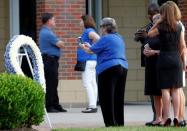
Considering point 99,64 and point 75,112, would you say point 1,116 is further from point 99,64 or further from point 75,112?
point 75,112

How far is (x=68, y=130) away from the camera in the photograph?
10.8m

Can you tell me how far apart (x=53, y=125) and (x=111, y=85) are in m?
1.48

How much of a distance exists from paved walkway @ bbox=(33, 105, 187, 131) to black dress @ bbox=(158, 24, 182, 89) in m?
1.43

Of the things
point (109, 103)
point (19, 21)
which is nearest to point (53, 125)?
point (109, 103)

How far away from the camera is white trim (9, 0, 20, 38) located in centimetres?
1675

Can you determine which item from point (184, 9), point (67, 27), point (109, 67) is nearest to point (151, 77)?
point (109, 67)

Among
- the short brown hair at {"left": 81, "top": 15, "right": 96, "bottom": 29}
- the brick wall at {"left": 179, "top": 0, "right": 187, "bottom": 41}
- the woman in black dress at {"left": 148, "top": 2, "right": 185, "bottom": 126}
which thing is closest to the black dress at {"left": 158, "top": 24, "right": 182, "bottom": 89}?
the woman in black dress at {"left": 148, "top": 2, "right": 185, "bottom": 126}

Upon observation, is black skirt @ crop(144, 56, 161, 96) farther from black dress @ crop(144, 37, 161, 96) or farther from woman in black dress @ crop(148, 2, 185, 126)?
woman in black dress @ crop(148, 2, 185, 126)

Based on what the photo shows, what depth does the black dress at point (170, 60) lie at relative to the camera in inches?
443

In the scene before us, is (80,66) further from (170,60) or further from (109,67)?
(170,60)

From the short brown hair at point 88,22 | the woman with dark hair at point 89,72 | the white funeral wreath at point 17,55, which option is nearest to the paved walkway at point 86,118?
the woman with dark hair at point 89,72

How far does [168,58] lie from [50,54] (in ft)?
12.6

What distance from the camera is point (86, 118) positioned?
533 inches

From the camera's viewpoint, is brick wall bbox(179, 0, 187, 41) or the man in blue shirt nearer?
the man in blue shirt
